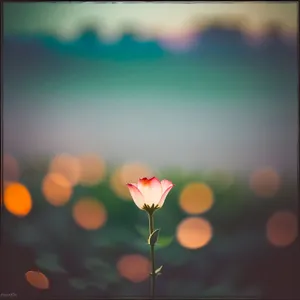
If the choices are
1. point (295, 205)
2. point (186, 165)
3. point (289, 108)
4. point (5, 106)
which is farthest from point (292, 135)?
point (5, 106)

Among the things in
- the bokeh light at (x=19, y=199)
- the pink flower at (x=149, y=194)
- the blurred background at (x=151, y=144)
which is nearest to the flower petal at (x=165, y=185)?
the pink flower at (x=149, y=194)

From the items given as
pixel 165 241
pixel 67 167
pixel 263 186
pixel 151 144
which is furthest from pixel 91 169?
pixel 263 186

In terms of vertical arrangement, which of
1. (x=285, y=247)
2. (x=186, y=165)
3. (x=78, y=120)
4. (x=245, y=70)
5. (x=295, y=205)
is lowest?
(x=285, y=247)

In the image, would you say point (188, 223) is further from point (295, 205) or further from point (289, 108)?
point (289, 108)

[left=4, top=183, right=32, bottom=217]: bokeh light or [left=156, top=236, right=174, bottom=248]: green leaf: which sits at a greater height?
[left=4, top=183, right=32, bottom=217]: bokeh light

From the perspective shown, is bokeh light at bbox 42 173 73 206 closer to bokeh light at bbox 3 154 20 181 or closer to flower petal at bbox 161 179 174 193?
bokeh light at bbox 3 154 20 181

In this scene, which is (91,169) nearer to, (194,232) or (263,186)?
(194,232)

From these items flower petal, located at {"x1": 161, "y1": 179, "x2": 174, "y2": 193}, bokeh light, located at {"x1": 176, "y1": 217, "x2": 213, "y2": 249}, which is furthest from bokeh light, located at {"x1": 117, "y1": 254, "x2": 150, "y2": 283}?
flower petal, located at {"x1": 161, "y1": 179, "x2": 174, "y2": 193}

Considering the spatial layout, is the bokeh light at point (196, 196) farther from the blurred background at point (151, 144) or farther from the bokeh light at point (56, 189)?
the bokeh light at point (56, 189)
